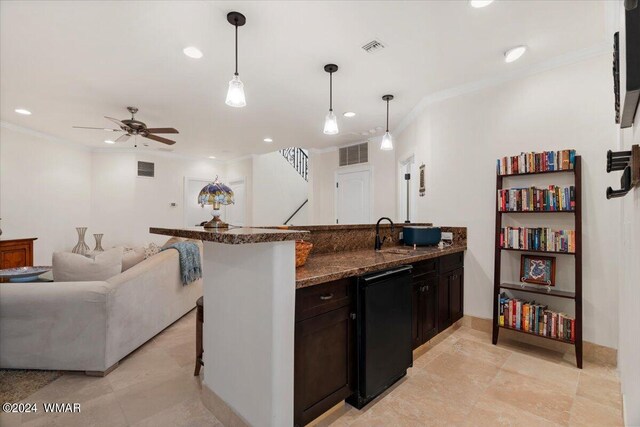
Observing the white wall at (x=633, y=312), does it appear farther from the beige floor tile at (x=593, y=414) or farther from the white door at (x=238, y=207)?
the white door at (x=238, y=207)

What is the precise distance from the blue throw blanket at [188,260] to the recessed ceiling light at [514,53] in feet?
12.8

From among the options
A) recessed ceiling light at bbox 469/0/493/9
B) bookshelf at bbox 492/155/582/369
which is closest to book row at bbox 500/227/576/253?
bookshelf at bbox 492/155/582/369

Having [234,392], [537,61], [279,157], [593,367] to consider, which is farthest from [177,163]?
[593,367]

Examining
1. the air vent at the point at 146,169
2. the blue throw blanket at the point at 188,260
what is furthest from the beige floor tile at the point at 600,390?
the air vent at the point at 146,169

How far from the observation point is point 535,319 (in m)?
2.58

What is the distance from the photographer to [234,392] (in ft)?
5.38

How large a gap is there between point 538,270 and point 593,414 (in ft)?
3.98

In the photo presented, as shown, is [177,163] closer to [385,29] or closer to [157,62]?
[157,62]

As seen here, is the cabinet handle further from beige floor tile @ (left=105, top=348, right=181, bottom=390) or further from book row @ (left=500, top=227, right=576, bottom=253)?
book row @ (left=500, top=227, right=576, bottom=253)

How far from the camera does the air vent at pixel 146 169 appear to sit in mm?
6656

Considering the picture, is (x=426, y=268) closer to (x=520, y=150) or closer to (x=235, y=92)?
(x=520, y=150)

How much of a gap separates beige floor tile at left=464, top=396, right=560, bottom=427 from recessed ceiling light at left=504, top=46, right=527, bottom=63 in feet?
9.49

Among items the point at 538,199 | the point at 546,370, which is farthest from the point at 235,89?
the point at 546,370

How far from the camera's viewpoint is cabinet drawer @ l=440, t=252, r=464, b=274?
2852 mm
